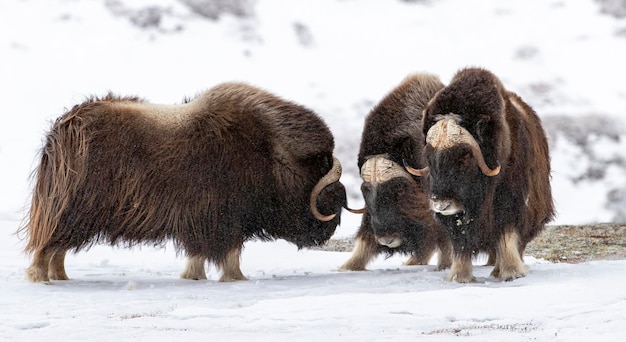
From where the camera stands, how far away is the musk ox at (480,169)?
4.67 metres

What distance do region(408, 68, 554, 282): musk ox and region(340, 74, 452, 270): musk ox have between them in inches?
20.0

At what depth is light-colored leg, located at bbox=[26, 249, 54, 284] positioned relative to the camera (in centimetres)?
502

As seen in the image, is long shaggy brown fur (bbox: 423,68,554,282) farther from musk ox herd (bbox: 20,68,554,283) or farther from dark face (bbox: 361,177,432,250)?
dark face (bbox: 361,177,432,250)

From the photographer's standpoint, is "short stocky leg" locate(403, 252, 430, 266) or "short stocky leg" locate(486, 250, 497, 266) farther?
"short stocky leg" locate(403, 252, 430, 266)

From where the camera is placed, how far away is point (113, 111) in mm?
5273

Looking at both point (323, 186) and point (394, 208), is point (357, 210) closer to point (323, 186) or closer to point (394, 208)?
point (394, 208)

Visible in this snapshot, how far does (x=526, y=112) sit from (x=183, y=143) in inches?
92.3

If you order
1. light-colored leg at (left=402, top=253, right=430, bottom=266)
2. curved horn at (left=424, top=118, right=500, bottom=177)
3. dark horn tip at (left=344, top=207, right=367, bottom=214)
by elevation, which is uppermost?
curved horn at (left=424, top=118, right=500, bottom=177)

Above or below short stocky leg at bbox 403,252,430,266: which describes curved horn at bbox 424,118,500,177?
above

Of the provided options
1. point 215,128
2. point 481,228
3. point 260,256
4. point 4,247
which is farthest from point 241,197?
point 4,247

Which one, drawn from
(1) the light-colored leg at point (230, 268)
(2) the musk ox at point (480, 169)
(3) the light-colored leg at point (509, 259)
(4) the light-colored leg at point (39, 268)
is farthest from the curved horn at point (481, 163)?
(4) the light-colored leg at point (39, 268)

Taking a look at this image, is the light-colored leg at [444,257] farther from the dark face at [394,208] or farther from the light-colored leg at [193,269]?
the light-colored leg at [193,269]

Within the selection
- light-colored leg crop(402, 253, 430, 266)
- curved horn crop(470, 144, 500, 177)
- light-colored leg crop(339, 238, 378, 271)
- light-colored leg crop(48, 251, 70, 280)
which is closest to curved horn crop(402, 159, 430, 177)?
curved horn crop(470, 144, 500, 177)

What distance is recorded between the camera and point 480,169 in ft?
15.6
